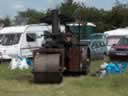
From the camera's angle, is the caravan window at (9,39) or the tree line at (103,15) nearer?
the caravan window at (9,39)

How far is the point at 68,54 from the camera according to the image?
1912cm

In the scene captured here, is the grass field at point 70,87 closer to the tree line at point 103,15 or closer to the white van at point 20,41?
the white van at point 20,41

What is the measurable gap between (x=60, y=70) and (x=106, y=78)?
6.07ft

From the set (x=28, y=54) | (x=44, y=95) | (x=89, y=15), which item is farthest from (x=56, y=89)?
(x=89, y=15)

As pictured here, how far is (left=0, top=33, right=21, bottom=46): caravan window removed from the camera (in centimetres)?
3025

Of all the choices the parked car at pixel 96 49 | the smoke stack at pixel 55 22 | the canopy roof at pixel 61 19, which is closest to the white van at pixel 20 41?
the parked car at pixel 96 49

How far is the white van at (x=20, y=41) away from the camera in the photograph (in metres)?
29.5

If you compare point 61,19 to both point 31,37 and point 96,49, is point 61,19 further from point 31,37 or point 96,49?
point 96,49

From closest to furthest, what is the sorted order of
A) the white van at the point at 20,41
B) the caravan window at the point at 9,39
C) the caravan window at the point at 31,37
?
1. the white van at the point at 20,41
2. the caravan window at the point at 9,39
3. the caravan window at the point at 31,37

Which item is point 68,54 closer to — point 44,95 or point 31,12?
point 44,95

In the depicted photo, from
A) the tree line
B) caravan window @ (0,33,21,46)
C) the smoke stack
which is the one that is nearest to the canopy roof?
the smoke stack

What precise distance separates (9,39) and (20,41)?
1.33 metres

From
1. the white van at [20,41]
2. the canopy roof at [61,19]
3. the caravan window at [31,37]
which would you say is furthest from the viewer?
the caravan window at [31,37]

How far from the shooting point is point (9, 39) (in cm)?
3098
